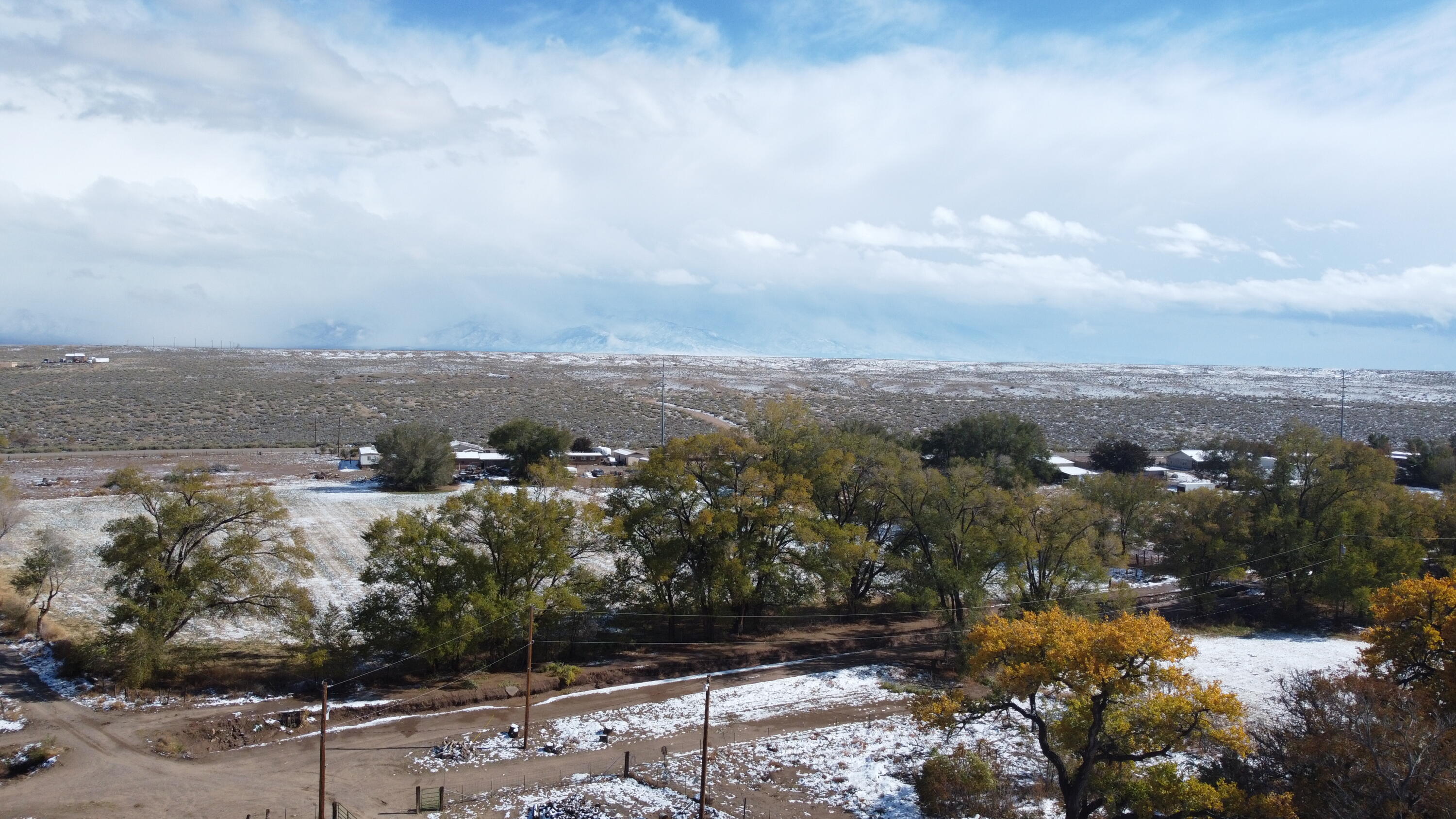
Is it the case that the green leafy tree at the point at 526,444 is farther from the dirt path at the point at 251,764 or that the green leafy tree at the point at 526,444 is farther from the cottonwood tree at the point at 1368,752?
the cottonwood tree at the point at 1368,752

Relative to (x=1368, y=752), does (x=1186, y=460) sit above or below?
above

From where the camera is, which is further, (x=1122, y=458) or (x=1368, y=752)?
(x=1122, y=458)

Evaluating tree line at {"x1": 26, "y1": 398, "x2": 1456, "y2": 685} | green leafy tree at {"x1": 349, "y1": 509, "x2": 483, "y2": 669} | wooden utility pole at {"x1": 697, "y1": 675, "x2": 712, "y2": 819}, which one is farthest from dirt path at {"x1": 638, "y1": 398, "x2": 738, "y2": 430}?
wooden utility pole at {"x1": 697, "y1": 675, "x2": 712, "y2": 819}

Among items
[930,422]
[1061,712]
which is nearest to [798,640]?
[1061,712]

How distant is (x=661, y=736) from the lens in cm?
2606

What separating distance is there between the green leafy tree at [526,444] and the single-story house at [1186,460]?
47244 millimetres

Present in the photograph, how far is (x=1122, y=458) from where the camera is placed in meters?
66.8

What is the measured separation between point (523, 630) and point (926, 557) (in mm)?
15954

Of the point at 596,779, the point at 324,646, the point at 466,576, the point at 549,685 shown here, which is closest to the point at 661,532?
the point at 549,685

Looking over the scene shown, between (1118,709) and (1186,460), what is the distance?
5602cm

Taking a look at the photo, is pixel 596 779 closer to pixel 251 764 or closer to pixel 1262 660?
pixel 251 764

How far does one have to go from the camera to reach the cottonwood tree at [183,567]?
26.8 meters

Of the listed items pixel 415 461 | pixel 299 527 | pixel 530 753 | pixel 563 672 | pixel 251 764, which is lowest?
pixel 530 753

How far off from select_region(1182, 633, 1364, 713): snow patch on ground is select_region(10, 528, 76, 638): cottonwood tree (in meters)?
37.8
